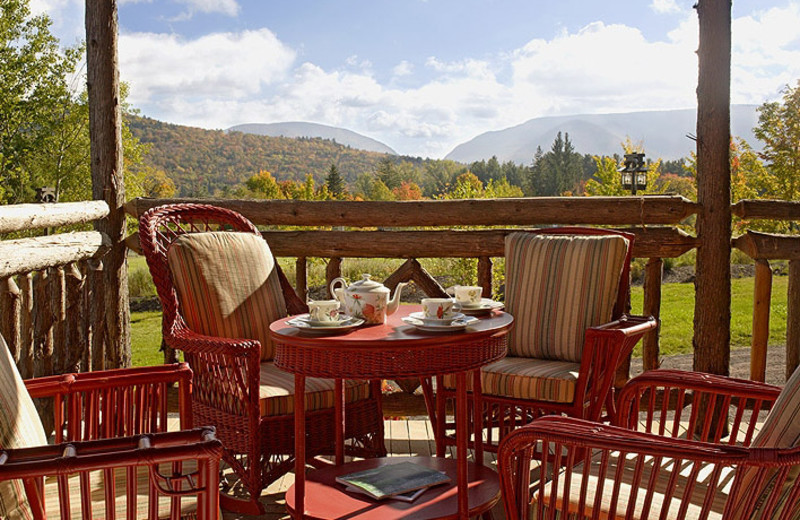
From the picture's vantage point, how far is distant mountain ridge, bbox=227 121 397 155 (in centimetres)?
2253

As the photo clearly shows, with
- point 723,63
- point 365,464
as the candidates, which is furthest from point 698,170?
point 365,464

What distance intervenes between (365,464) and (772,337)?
33.9 ft

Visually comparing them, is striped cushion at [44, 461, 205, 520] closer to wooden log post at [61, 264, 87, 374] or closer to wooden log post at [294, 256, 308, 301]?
wooden log post at [61, 264, 87, 374]

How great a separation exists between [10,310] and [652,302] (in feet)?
10.3

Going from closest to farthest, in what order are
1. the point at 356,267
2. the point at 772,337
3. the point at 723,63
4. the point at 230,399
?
the point at 230,399
the point at 723,63
the point at 356,267
the point at 772,337

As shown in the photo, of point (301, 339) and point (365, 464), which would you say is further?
point (365, 464)

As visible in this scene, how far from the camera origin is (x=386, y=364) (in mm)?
2057

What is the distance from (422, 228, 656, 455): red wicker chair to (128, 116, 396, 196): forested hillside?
18680mm

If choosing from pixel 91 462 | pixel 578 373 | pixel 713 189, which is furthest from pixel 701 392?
pixel 713 189

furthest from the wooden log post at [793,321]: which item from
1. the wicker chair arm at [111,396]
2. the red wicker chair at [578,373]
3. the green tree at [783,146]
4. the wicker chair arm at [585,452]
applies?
the green tree at [783,146]

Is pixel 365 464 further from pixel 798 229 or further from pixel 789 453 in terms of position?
pixel 798 229

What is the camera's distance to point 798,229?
13.8 m

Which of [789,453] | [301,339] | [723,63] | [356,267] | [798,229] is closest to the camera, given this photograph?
[789,453]

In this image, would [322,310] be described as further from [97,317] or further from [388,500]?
[97,317]
